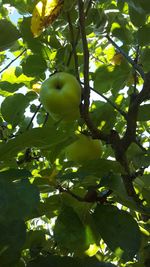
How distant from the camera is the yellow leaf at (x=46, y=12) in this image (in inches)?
54.1

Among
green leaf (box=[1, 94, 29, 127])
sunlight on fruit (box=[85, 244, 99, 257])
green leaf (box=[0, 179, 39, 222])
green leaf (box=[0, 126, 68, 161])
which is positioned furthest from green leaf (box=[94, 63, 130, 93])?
green leaf (box=[0, 179, 39, 222])

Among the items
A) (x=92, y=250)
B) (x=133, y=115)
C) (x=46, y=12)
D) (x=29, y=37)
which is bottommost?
(x=92, y=250)

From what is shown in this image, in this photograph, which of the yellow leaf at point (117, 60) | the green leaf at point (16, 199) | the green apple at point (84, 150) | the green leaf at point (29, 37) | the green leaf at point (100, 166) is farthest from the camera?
the yellow leaf at point (117, 60)

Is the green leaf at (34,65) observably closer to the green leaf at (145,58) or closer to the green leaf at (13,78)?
the green leaf at (13,78)

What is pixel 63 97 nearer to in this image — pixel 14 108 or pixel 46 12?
pixel 46 12

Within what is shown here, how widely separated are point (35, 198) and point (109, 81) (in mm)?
1084

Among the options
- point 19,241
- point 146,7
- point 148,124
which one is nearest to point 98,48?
point 148,124

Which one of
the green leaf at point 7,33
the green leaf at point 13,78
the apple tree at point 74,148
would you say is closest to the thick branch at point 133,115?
the apple tree at point 74,148

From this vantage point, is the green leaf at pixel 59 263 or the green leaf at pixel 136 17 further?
the green leaf at pixel 136 17

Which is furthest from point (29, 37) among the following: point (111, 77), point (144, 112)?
point (144, 112)

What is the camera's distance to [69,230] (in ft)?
3.88

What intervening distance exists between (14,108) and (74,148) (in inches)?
15.3

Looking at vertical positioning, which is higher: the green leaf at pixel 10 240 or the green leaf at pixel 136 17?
the green leaf at pixel 136 17

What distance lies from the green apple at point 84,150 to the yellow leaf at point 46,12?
39cm
